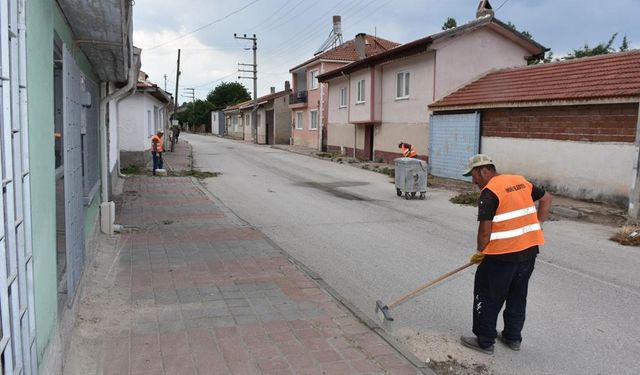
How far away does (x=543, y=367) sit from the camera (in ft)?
13.9

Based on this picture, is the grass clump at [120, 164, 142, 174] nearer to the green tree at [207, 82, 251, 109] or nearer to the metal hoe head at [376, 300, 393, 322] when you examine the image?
the metal hoe head at [376, 300, 393, 322]

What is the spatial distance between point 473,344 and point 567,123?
36.7 feet

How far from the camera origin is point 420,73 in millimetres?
21797

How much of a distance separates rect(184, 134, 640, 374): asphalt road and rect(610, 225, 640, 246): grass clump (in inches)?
8.3

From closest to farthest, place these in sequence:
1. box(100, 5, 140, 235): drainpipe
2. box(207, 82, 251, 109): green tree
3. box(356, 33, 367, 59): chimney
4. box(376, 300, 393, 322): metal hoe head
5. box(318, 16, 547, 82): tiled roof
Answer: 1. box(376, 300, 393, 322): metal hoe head
2. box(100, 5, 140, 235): drainpipe
3. box(318, 16, 547, 82): tiled roof
4. box(356, 33, 367, 59): chimney
5. box(207, 82, 251, 109): green tree

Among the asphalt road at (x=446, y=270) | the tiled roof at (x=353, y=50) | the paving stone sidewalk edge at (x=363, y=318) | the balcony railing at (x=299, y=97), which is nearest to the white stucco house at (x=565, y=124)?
the asphalt road at (x=446, y=270)

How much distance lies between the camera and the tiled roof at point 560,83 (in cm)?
1303

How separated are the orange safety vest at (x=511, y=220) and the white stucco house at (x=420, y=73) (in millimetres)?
16814

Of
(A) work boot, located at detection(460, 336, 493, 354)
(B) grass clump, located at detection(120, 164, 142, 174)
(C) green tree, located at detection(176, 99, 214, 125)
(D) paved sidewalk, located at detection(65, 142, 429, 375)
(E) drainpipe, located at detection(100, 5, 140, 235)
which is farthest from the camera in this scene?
(C) green tree, located at detection(176, 99, 214, 125)

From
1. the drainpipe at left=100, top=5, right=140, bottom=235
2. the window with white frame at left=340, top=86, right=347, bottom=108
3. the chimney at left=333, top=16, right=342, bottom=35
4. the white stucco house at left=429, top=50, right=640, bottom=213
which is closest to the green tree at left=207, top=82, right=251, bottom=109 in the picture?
the chimney at left=333, top=16, right=342, bottom=35

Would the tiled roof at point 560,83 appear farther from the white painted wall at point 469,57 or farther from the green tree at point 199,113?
the green tree at point 199,113

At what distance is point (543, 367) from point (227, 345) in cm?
254

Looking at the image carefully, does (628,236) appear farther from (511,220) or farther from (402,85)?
(402,85)

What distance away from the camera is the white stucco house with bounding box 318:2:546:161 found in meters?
20.6
